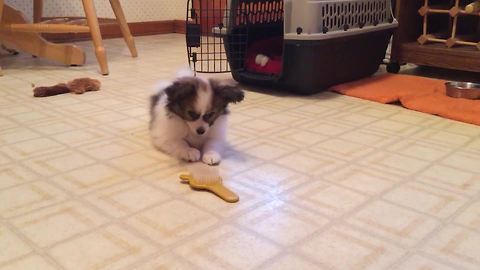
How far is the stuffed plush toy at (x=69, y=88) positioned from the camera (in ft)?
5.78

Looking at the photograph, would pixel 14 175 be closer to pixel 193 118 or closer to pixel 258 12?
pixel 193 118

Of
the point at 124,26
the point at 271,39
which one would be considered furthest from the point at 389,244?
the point at 124,26

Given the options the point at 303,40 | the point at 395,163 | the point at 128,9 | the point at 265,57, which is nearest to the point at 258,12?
the point at 265,57

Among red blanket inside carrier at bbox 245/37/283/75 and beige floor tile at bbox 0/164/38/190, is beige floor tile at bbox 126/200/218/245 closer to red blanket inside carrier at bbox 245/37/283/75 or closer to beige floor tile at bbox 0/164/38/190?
beige floor tile at bbox 0/164/38/190

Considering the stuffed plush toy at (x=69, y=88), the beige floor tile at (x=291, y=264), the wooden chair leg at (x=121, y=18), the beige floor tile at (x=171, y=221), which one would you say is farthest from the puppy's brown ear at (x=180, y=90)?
the wooden chair leg at (x=121, y=18)

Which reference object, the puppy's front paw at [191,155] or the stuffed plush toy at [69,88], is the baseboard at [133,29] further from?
the puppy's front paw at [191,155]

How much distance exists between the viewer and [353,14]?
1837mm

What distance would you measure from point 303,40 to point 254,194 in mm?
861

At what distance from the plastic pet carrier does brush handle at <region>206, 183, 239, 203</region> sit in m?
0.88

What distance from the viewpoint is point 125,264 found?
0.72m

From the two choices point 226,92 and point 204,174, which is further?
point 226,92

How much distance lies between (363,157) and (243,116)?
0.50 m

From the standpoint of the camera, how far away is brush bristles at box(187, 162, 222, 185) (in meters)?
0.98

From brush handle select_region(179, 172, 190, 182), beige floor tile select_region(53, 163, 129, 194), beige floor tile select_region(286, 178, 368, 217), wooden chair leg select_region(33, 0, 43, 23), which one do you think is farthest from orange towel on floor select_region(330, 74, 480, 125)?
wooden chair leg select_region(33, 0, 43, 23)
